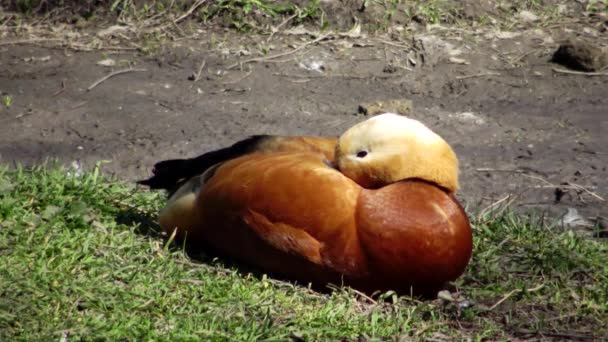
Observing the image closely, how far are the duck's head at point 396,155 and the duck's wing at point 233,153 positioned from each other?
15.0 inches

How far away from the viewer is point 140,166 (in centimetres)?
602

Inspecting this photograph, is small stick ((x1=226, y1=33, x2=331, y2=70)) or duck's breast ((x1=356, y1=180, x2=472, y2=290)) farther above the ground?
duck's breast ((x1=356, y1=180, x2=472, y2=290))

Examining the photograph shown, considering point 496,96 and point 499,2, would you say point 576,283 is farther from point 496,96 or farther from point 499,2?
point 499,2

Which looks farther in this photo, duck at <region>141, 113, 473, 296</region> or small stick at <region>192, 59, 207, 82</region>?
small stick at <region>192, 59, 207, 82</region>

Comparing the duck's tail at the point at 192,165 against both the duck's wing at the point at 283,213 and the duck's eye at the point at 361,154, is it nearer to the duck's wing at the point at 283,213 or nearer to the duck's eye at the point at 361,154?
the duck's wing at the point at 283,213

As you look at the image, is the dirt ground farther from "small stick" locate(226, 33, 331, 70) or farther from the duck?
the duck

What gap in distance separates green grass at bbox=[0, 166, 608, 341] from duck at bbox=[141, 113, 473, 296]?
13 cm

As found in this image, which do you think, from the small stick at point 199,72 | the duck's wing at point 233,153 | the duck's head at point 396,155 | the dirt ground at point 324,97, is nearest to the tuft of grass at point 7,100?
the dirt ground at point 324,97

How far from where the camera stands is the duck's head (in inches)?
168

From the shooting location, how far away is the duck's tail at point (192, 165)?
489 centimetres

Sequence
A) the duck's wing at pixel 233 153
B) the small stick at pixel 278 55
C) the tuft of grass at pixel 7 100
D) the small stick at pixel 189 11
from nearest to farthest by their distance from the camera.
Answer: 1. the duck's wing at pixel 233 153
2. the tuft of grass at pixel 7 100
3. the small stick at pixel 278 55
4. the small stick at pixel 189 11

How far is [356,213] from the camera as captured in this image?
163 inches

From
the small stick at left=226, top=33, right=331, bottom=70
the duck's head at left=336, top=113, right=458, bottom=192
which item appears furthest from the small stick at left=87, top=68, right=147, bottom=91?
the duck's head at left=336, top=113, right=458, bottom=192

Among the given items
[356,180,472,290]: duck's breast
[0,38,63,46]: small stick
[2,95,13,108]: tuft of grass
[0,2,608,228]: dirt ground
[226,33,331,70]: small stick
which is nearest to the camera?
[356,180,472,290]: duck's breast
